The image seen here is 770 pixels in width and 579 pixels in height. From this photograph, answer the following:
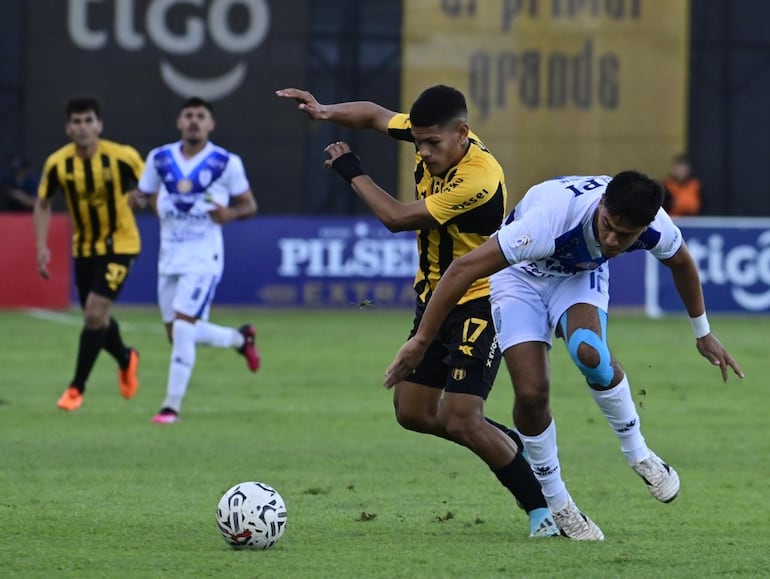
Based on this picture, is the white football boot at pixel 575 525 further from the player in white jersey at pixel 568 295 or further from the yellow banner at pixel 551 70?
the yellow banner at pixel 551 70

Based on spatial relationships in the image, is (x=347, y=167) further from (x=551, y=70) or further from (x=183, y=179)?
(x=551, y=70)

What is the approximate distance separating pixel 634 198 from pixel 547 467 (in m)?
1.37

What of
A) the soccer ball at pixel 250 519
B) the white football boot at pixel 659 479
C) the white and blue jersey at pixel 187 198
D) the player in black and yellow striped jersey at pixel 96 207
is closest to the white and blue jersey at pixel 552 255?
the white football boot at pixel 659 479

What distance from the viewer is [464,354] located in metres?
7.78

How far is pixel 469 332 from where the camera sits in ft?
25.7

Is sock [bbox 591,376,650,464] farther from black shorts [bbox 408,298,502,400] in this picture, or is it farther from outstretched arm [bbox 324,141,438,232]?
outstretched arm [bbox 324,141,438,232]

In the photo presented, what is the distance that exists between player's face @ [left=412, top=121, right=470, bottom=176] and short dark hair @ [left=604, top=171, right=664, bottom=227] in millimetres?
907

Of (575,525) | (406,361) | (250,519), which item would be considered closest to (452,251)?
(406,361)

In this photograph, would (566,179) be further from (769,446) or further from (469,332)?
(769,446)

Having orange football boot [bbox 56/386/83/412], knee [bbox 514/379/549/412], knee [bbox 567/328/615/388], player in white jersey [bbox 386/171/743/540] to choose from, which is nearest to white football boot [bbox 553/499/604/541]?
player in white jersey [bbox 386/171/743/540]

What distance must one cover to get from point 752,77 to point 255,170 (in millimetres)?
6738

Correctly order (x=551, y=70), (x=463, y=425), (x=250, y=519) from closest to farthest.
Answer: (x=250, y=519), (x=463, y=425), (x=551, y=70)

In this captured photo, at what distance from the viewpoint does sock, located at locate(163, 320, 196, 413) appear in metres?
12.0

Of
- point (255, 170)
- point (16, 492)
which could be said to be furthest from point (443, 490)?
point (255, 170)
